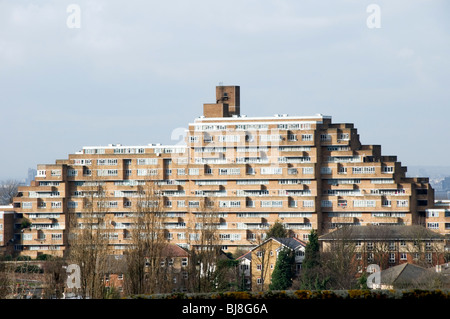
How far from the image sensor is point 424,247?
4304 inches

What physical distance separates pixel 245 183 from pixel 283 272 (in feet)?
132

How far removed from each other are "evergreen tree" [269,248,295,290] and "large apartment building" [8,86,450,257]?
32.7 m

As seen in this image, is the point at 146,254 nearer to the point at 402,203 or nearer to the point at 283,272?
the point at 283,272

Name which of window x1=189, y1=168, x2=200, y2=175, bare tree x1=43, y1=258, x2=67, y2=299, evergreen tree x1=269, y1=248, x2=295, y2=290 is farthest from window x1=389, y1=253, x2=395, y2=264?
bare tree x1=43, y1=258, x2=67, y2=299

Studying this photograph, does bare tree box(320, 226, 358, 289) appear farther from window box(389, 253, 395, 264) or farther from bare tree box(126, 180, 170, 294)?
bare tree box(126, 180, 170, 294)

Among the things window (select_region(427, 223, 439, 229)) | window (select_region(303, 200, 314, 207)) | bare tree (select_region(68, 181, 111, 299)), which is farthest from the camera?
window (select_region(303, 200, 314, 207))

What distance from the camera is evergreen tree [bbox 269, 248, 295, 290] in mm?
99875

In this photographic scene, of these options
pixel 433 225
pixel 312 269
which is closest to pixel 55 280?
pixel 312 269

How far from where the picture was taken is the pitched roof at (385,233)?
112 metres

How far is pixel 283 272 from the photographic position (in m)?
101
